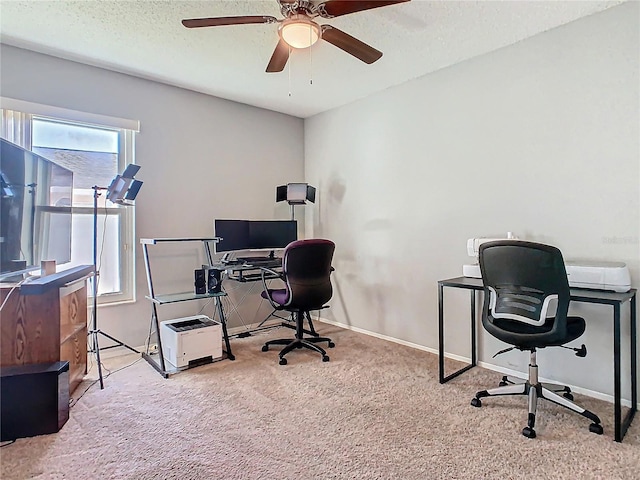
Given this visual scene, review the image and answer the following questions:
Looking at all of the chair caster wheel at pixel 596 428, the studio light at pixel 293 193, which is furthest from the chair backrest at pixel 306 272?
the chair caster wheel at pixel 596 428

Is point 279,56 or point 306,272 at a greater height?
point 279,56

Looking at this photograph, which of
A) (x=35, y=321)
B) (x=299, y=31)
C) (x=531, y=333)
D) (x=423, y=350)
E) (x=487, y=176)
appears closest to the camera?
(x=299, y=31)

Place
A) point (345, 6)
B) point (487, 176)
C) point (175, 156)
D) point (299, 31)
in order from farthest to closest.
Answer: point (175, 156) < point (487, 176) < point (299, 31) < point (345, 6)

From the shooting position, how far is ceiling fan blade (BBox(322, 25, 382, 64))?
2.10 m

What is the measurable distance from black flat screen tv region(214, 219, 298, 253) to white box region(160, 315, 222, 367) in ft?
2.95

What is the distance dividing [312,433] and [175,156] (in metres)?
2.85

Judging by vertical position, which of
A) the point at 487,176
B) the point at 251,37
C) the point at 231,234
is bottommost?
the point at 231,234

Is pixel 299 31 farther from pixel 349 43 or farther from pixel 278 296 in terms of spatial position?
pixel 278 296

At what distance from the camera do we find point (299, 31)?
204 cm

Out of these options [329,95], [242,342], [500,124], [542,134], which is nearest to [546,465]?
[542,134]

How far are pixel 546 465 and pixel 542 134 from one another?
2.13m

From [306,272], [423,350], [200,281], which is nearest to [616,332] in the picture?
[423,350]

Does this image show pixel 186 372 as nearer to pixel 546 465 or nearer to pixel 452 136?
pixel 546 465

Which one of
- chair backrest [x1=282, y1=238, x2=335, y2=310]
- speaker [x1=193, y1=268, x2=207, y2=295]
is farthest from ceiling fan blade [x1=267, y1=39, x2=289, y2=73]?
speaker [x1=193, y1=268, x2=207, y2=295]
